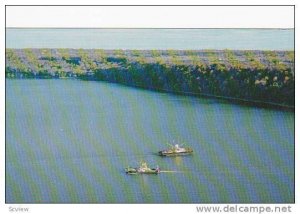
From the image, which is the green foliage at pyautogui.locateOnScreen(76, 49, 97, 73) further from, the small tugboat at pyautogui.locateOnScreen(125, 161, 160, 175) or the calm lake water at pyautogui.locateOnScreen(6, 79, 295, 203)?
the small tugboat at pyautogui.locateOnScreen(125, 161, 160, 175)

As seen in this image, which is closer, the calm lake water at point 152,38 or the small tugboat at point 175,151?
the calm lake water at point 152,38

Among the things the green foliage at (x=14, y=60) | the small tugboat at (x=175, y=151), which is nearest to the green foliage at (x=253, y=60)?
the small tugboat at (x=175, y=151)

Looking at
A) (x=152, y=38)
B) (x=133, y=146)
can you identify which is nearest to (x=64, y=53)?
(x=152, y=38)

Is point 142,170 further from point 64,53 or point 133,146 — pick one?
point 64,53

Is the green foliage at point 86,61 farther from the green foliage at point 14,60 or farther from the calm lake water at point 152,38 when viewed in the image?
the green foliage at point 14,60
